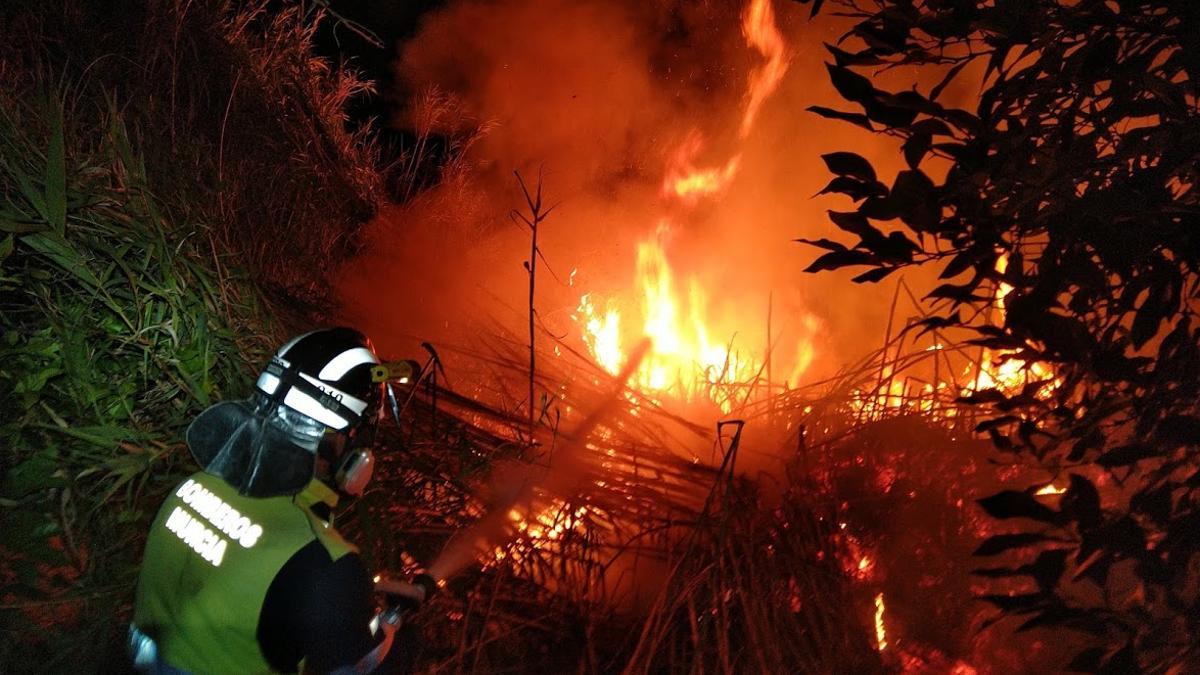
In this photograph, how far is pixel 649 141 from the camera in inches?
342

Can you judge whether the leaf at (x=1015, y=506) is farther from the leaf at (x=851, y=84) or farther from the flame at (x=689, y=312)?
the flame at (x=689, y=312)

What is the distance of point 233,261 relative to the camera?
3.97 meters

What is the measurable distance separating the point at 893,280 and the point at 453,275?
14.6 ft

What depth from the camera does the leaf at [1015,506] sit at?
7.05ft

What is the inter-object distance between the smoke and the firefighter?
17.6ft

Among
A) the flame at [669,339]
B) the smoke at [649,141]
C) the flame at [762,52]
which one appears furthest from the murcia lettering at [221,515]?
the flame at [762,52]

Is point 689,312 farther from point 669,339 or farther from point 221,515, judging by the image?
point 221,515

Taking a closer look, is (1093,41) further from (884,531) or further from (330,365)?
(884,531)

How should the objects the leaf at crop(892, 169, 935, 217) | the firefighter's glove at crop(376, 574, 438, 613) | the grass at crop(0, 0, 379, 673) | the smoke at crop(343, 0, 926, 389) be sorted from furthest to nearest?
the smoke at crop(343, 0, 926, 389)
the grass at crop(0, 0, 379, 673)
the firefighter's glove at crop(376, 574, 438, 613)
the leaf at crop(892, 169, 935, 217)

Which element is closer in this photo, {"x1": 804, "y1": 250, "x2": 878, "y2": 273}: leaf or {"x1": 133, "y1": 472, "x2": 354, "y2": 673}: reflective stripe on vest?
{"x1": 133, "y1": 472, "x2": 354, "y2": 673}: reflective stripe on vest

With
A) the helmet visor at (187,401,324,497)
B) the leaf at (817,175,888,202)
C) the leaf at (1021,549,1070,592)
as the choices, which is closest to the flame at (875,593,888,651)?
the leaf at (1021,549,1070,592)

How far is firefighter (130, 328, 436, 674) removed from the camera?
2.04m

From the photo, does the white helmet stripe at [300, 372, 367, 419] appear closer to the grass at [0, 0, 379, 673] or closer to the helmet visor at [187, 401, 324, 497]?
the helmet visor at [187, 401, 324, 497]

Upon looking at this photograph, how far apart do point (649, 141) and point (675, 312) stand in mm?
2199
